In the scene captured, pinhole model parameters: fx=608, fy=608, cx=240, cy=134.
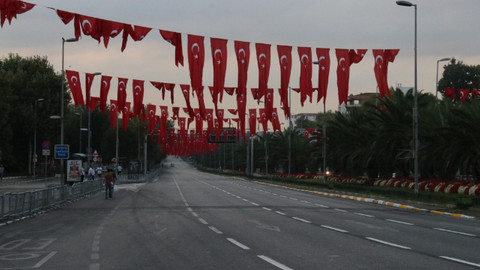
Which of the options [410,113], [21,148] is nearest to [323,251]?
[410,113]

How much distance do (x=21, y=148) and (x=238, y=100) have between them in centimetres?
5068

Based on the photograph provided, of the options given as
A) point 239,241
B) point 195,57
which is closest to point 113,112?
point 195,57

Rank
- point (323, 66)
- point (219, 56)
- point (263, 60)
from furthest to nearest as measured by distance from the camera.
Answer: point (323, 66)
point (263, 60)
point (219, 56)

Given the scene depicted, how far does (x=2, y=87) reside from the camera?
6406cm

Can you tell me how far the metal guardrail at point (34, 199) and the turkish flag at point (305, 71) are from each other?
44.3 feet

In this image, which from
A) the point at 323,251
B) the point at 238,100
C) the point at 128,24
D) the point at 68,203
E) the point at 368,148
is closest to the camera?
the point at 323,251

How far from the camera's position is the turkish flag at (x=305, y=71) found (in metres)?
30.1

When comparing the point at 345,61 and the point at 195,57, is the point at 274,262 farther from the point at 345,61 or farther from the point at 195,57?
the point at 345,61

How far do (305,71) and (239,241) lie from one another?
17006mm

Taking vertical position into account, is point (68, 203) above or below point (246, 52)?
below

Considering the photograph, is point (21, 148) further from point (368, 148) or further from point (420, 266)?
point (420, 266)

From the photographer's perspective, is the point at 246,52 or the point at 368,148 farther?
the point at 368,148

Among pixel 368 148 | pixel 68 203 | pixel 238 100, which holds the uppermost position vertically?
pixel 238 100

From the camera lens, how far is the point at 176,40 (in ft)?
83.4
